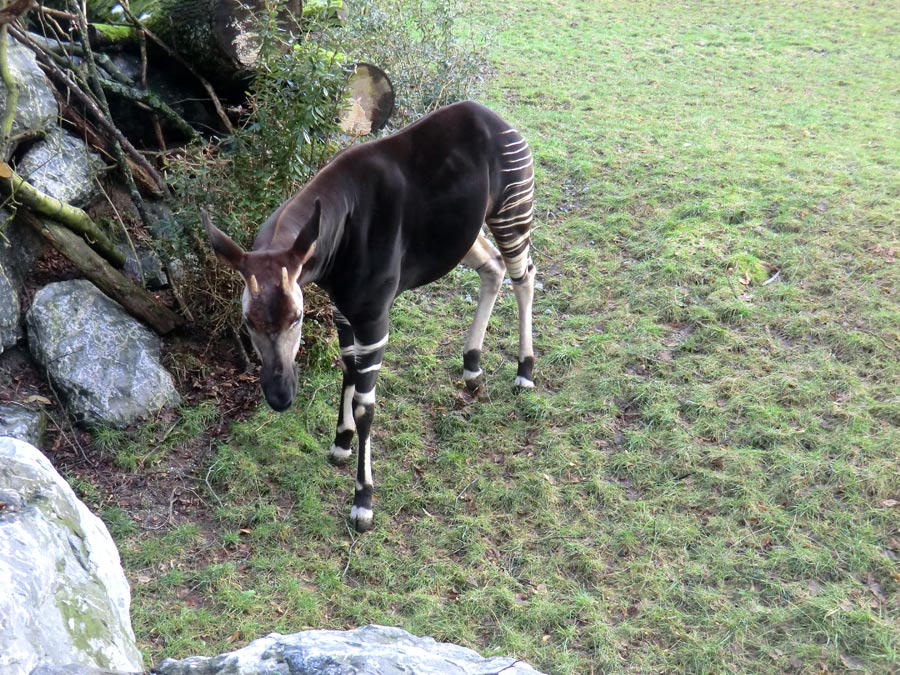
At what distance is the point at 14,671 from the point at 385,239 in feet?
8.18

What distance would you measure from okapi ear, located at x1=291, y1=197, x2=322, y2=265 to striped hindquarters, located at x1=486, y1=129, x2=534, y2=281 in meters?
1.65

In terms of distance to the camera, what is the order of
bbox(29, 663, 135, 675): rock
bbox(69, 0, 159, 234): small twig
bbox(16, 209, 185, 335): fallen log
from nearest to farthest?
bbox(29, 663, 135, 675): rock → bbox(16, 209, 185, 335): fallen log → bbox(69, 0, 159, 234): small twig

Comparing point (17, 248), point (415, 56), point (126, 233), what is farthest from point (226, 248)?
point (415, 56)

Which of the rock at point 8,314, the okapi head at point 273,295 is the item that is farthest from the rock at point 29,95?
the okapi head at point 273,295

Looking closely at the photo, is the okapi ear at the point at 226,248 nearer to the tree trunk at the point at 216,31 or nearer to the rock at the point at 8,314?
the rock at the point at 8,314

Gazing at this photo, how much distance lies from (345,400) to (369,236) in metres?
1.09

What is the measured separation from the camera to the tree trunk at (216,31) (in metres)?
5.24

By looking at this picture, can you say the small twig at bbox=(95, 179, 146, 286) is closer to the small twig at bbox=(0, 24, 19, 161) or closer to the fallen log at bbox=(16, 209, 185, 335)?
the fallen log at bbox=(16, 209, 185, 335)

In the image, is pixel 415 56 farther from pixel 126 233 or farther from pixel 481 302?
pixel 126 233

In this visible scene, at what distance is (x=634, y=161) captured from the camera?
25.6 ft

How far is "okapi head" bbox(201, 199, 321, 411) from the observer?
10.5ft

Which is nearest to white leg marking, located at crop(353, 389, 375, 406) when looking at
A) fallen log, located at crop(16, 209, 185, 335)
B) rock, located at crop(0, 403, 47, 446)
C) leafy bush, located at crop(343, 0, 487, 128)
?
fallen log, located at crop(16, 209, 185, 335)

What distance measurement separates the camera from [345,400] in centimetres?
456

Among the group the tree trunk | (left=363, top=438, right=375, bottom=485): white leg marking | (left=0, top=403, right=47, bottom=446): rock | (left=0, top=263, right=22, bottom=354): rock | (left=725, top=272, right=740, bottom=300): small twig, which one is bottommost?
(left=363, top=438, right=375, bottom=485): white leg marking
